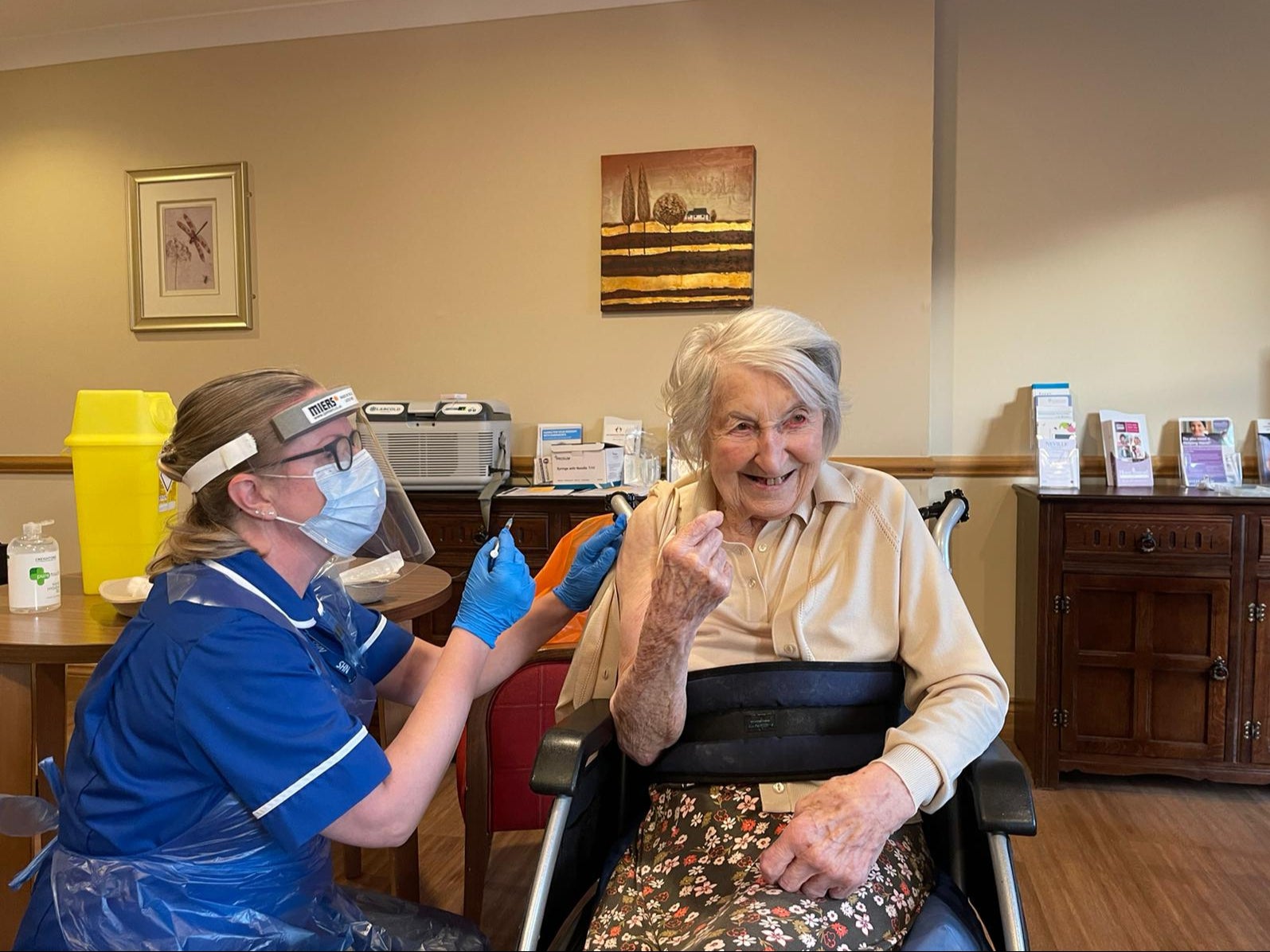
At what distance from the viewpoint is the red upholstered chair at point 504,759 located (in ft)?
6.52

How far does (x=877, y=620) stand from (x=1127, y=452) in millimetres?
2209

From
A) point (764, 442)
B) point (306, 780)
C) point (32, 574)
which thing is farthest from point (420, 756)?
point (32, 574)

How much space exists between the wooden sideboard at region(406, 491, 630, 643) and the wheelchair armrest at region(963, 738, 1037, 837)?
→ 6.60ft

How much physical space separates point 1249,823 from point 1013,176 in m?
2.27

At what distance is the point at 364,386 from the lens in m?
3.78

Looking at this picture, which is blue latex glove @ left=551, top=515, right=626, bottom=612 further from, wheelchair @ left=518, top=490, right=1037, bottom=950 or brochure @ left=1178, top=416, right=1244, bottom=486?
brochure @ left=1178, top=416, right=1244, bottom=486

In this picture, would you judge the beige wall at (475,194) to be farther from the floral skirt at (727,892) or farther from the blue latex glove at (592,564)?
the floral skirt at (727,892)

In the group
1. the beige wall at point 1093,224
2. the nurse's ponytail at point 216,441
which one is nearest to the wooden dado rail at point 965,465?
the beige wall at point 1093,224

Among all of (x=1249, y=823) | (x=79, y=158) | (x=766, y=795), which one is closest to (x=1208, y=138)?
(x=1249, y=823)

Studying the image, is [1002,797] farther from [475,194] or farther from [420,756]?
[475,194]

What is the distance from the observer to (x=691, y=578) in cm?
121

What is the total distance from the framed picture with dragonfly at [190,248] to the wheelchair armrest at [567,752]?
3.17 meters

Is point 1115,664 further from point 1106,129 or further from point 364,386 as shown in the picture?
point 364,386

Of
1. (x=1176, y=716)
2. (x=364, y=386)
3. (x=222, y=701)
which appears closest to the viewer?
(x=222, y=701)
